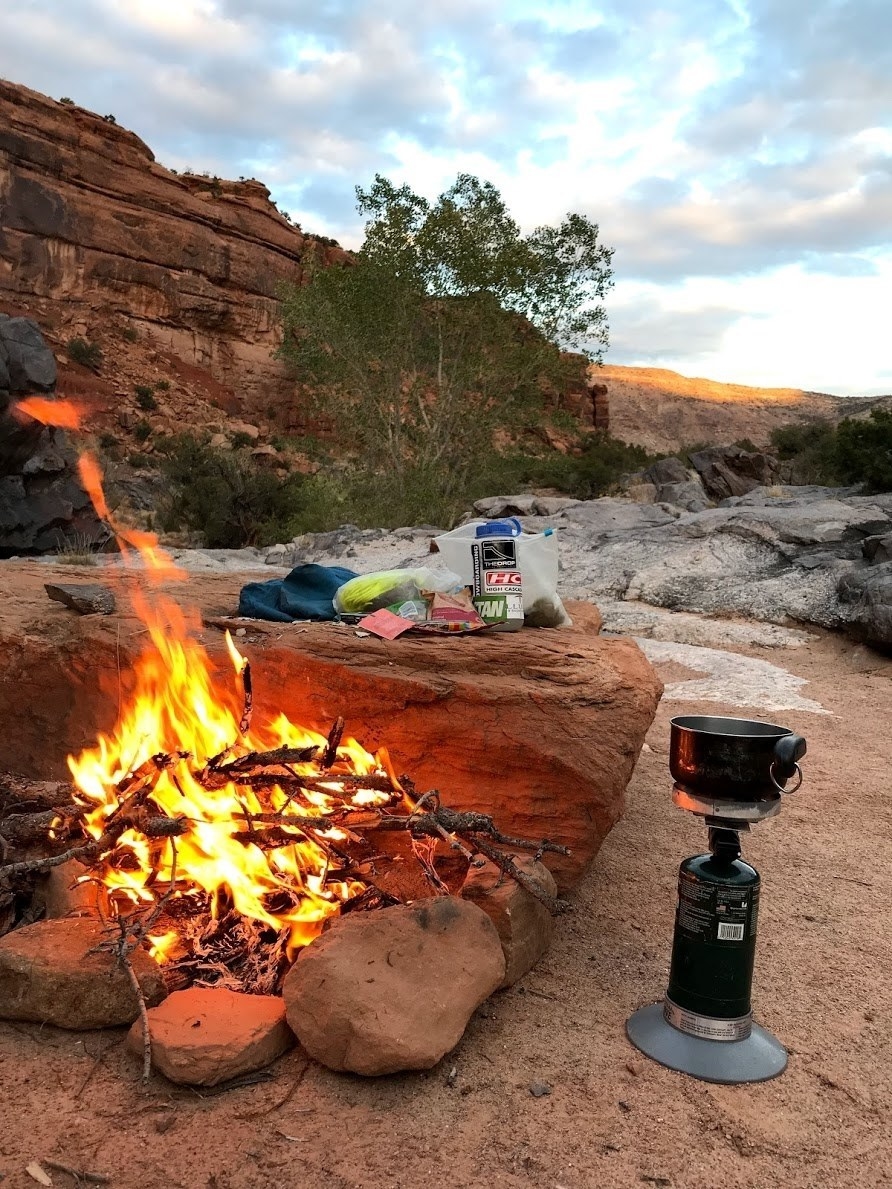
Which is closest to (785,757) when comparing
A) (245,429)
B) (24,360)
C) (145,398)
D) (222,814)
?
(222,814)

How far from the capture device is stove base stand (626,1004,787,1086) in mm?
1793

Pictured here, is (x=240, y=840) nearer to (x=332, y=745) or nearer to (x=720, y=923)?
(x=332, y=745)

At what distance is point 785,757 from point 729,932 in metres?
0.40

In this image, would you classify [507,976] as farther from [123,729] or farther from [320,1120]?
[123,729]

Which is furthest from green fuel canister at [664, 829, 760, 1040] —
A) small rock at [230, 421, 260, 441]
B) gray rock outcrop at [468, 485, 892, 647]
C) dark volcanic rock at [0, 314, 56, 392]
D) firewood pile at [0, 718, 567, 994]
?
small rock at [230, 421, 260, 441]

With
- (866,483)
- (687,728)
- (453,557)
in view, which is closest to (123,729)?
(453,557)

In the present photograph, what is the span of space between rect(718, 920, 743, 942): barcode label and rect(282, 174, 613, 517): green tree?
12.4m

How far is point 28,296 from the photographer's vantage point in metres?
27.9

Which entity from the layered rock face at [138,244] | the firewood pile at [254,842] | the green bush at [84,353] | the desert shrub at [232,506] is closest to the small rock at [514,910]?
the firewood pile at [254,842]

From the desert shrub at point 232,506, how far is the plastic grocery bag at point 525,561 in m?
11.4

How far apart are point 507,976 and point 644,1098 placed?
436 millimetres

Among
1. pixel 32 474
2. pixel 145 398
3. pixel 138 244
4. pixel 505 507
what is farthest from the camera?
pixel 138 244

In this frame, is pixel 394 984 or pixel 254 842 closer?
pixel 394 984

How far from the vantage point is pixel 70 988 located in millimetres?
1799
